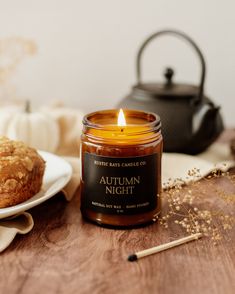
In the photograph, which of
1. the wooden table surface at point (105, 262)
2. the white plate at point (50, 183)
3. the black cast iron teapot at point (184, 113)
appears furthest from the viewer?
the black cast iron teapot at point (184, 113)

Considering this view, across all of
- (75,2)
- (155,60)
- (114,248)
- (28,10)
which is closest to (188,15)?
(155,60)

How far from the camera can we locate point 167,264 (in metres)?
0.93

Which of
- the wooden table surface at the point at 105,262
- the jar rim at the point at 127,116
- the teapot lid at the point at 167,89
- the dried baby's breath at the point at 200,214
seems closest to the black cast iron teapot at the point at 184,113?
the teapot lid at the point at 167,89

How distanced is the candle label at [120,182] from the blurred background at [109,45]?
39.8 inches

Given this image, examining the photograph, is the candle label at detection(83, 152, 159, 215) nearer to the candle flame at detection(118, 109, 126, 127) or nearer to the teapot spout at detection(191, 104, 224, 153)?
the candle flame at detection(118, 109, 126, 127)

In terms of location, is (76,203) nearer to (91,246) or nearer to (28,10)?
(91,246)

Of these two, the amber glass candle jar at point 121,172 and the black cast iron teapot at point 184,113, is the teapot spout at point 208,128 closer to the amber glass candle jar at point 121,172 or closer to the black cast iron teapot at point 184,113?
the black cast iron teapot at point 184,113

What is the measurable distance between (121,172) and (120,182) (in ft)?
0.07

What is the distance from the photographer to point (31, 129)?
1486 millimetres

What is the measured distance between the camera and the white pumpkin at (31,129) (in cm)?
149

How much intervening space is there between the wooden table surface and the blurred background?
100 centimetres

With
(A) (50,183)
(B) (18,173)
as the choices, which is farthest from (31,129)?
(B) (18,173)

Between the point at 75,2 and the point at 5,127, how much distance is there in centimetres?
67

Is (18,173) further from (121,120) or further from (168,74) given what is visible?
(168,74)
